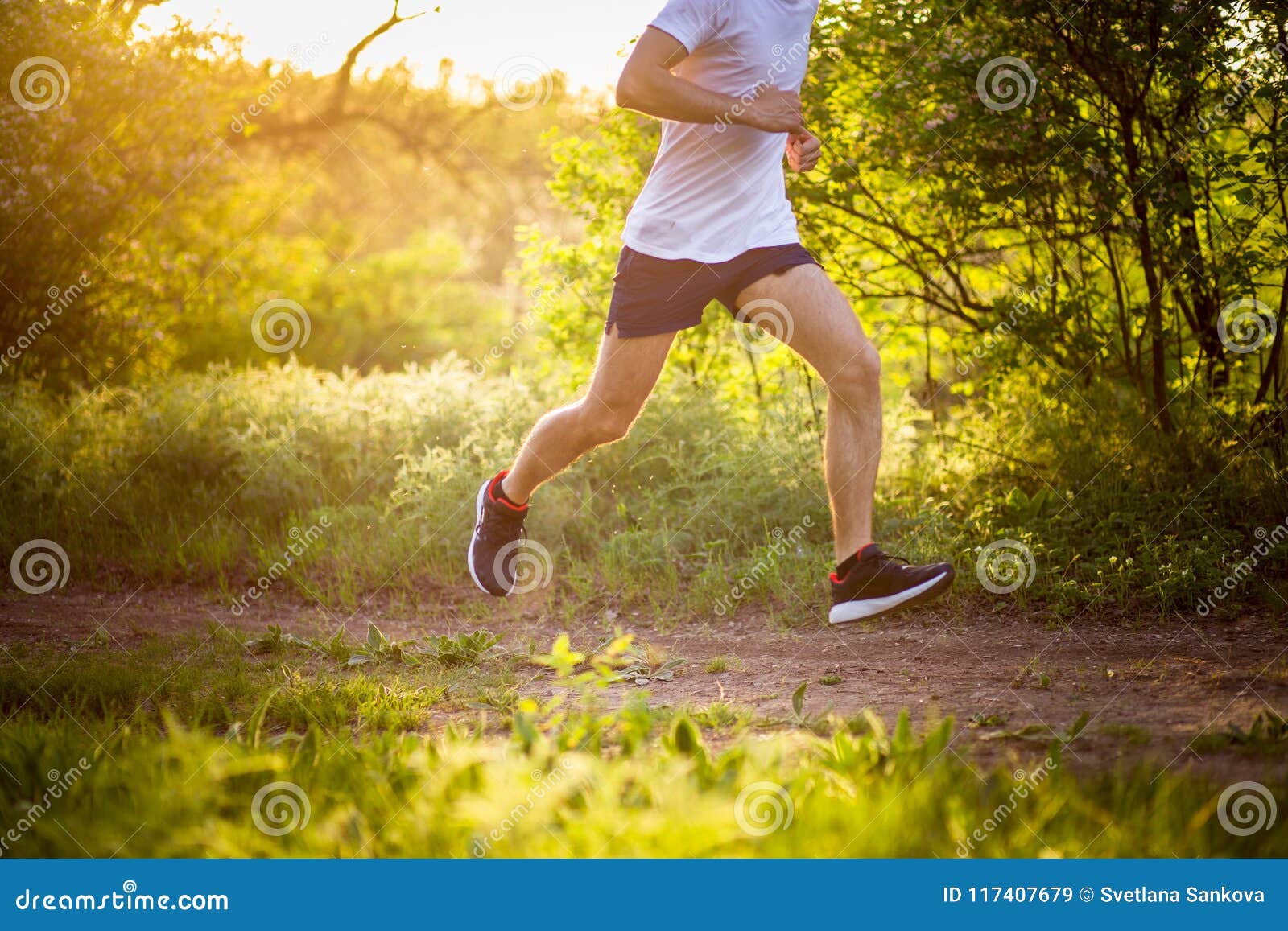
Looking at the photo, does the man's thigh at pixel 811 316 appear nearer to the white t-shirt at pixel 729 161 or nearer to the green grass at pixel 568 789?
the white t-shirt at pixel 729 161

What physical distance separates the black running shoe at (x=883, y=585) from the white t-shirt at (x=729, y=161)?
1035 mm

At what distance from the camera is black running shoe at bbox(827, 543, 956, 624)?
10.6ft

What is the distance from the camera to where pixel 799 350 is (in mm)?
3375

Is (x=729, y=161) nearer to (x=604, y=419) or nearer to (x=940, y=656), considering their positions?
(x=604, y=419)

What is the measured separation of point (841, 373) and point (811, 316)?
0.64 ft

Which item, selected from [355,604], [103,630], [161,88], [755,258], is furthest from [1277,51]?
[161,88]

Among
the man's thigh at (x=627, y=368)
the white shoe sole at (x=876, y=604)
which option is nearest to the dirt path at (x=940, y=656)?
the white shoe sole at (x=876, y=604)

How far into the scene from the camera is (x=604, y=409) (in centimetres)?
353

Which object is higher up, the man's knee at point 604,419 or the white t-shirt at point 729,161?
the white t-shirt at point 729,161

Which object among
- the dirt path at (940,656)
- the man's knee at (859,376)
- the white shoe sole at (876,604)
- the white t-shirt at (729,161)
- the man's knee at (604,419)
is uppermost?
the white t-shirt at (729,161)

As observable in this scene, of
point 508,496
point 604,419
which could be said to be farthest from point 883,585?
point 508,496

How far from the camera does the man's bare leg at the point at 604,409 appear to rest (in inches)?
136

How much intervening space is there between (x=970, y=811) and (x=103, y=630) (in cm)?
327

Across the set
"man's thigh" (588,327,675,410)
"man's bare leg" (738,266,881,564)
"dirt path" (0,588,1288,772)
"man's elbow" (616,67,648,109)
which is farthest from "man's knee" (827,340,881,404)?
"man's elbow" (616,67,648,109)
